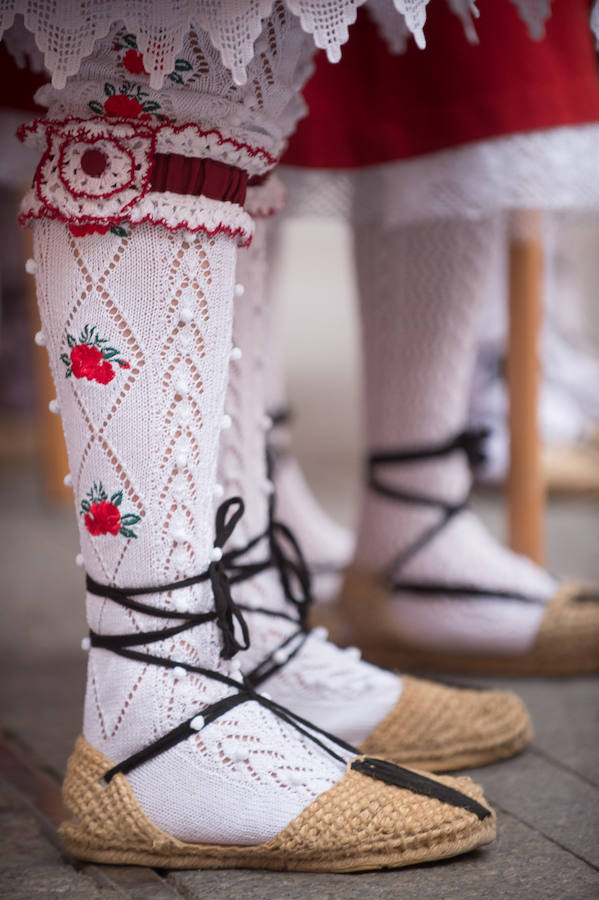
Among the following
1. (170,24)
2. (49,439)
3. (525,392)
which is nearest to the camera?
(170,24)

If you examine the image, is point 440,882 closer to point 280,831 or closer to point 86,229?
point 280,831

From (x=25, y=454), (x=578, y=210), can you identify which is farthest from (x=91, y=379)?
(x=25, y=454)

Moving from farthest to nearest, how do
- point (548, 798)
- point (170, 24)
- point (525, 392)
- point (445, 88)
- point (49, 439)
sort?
1. point (49, 439)
2. point (525, 392)
3. point (445, 88)
4. point (548, 798)
5. point (170, 24)

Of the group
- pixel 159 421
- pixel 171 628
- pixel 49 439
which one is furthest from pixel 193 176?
pixel 49 439

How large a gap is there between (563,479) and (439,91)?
2.86 ft

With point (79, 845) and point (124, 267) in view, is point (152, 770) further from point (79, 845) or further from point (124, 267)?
point (124, 267)

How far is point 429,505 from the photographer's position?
37.7 inches

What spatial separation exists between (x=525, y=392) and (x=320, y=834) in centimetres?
66

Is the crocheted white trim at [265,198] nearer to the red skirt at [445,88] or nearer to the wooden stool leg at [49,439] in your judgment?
the red skirt at [445,88]

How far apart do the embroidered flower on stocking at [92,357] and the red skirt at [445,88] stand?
409 millimetres

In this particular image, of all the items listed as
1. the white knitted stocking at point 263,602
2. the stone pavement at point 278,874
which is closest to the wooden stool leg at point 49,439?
the stone pavement at point 278,874

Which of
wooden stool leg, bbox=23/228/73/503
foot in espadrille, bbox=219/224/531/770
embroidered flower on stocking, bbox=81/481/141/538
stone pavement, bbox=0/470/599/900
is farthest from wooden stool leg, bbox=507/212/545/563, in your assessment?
wooden stool leg, bbox=23/228/73/503

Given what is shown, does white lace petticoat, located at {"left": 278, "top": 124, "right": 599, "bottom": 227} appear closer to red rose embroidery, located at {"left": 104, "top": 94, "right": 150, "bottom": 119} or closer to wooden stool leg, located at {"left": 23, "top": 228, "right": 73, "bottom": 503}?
red rose embroidery, located at {"left": 104, "top": 94, "right": 150, "bottom": 119}

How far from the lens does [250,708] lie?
63 centimetres
